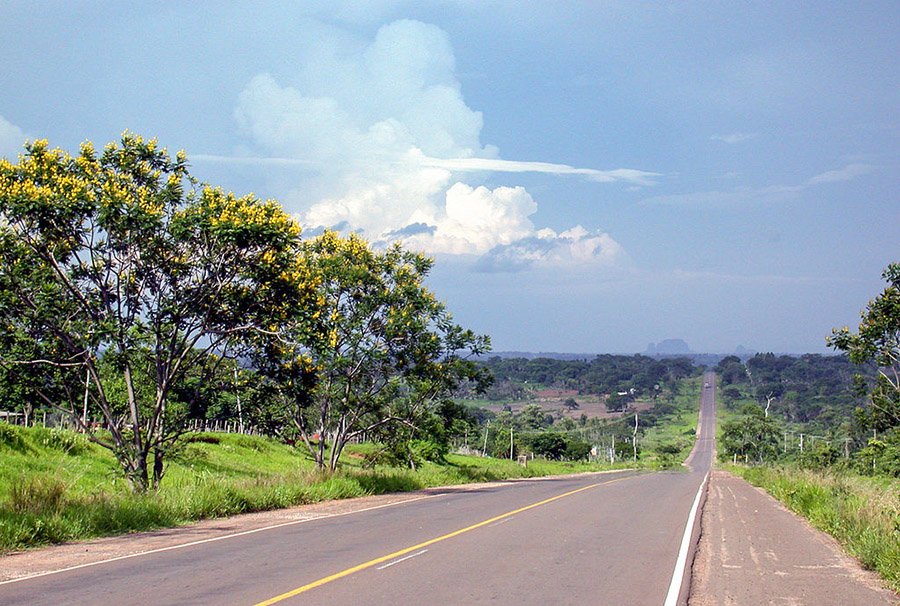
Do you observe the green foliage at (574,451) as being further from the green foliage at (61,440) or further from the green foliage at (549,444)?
the green foliage at (61,440)

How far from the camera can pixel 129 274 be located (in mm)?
21344

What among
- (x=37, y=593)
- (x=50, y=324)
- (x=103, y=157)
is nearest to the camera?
(x=37, y=593)

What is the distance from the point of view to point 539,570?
40.8ft

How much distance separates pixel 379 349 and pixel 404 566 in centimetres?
1864

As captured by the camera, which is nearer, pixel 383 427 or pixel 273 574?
pixel 273 574

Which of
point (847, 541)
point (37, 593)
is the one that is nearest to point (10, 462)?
point (37, 593)

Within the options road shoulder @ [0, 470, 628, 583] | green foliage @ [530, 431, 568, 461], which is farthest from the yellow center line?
green foliage @ [530, 431, 568, 461]

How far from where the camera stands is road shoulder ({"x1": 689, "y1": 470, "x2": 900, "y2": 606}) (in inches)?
439

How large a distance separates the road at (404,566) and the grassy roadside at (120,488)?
2.45 metres

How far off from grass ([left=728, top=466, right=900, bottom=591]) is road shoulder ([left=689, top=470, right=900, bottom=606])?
0.25 meters

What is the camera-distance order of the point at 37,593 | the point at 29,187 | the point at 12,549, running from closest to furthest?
1. the point at 37,593
2. the point at 12,549
3. the point at 29,187

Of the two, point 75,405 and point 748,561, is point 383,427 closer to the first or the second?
point 75,405

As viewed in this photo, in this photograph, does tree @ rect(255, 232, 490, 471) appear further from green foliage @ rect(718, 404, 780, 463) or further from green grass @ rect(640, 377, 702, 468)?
green foliage @ rect(718, 404, 780, 463)

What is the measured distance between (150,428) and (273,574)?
453 inches
